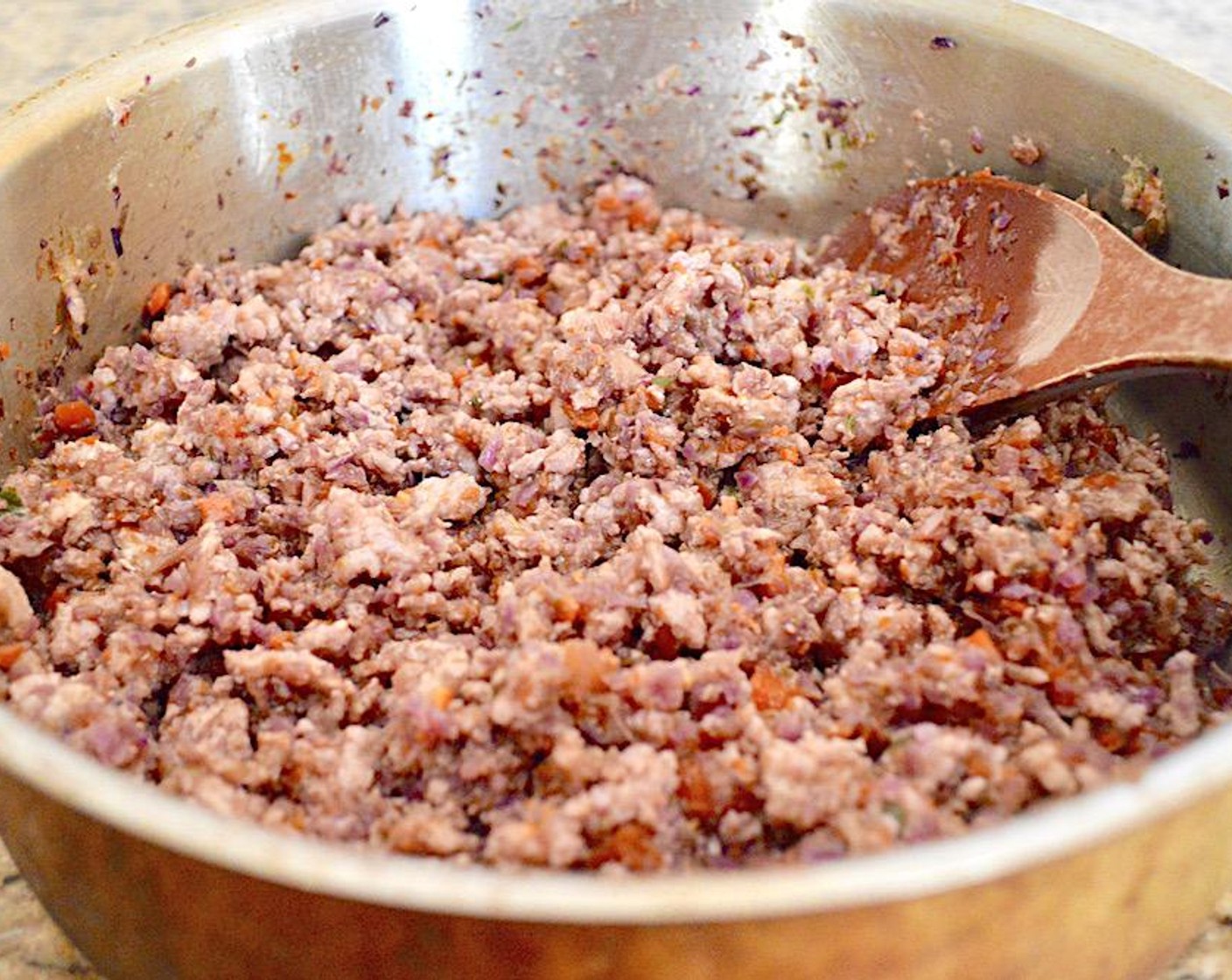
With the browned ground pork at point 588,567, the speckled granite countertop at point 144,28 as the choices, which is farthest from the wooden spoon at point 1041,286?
the speckled granite countertop at point 144,28

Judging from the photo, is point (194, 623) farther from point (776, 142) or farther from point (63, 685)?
point (776, 142)

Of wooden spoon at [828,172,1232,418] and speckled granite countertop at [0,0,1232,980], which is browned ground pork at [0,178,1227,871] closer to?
wooden spoon at [828,172,1232,418]

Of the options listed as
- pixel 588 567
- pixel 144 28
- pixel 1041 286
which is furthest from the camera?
pixel 144 28

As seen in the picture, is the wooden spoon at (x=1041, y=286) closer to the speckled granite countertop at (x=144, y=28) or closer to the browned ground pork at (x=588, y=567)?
the browned ground pork at (x=588, y=567)

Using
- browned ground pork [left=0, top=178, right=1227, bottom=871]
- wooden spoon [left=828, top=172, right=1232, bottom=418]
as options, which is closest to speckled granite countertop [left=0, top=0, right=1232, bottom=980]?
wooden spoon [left=828, top=172, right=1232, bottom=418]

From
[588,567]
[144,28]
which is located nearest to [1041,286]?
[588,567]

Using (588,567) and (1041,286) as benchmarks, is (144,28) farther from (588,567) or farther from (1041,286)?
(1041,286)
